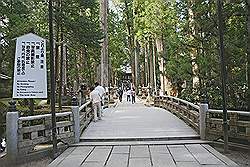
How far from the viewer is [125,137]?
1082cm

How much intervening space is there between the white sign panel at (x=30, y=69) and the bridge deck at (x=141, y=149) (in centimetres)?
188

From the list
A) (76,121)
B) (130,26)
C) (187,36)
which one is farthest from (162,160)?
(130,26)

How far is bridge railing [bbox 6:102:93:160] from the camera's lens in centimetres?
827

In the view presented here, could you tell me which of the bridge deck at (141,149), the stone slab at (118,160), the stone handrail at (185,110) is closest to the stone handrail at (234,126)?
the bridge deck at (141,149)

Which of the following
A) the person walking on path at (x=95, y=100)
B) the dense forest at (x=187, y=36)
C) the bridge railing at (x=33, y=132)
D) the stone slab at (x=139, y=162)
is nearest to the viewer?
the stone slab at (x=139, y=162)

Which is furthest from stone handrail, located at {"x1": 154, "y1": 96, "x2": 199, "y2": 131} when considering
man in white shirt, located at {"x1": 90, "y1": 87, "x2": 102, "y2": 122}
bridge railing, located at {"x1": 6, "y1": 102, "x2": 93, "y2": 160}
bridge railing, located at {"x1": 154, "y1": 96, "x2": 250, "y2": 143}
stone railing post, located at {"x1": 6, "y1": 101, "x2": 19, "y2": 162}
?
stone railing post, located at {"x1": 6, "y1": 101, "x2": 19, "y2": 162}

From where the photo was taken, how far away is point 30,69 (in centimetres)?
938

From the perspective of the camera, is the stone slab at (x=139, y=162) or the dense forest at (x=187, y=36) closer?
the stone slab at (x=139, y=162)

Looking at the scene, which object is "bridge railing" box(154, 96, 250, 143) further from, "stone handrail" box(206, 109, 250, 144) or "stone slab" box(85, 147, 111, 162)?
"stone slab" box(85, 147, 111, 162)

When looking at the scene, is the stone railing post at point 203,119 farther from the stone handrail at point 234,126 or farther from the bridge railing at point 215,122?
the stone handrail at point 234,126

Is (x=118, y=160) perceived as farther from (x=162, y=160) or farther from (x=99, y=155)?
(x=162, y=160)

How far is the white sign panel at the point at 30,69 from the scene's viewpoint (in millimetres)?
9008

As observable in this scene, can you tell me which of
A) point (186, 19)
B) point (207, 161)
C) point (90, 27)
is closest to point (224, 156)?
point (207, 161)

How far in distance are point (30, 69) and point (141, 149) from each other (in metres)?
3.73
